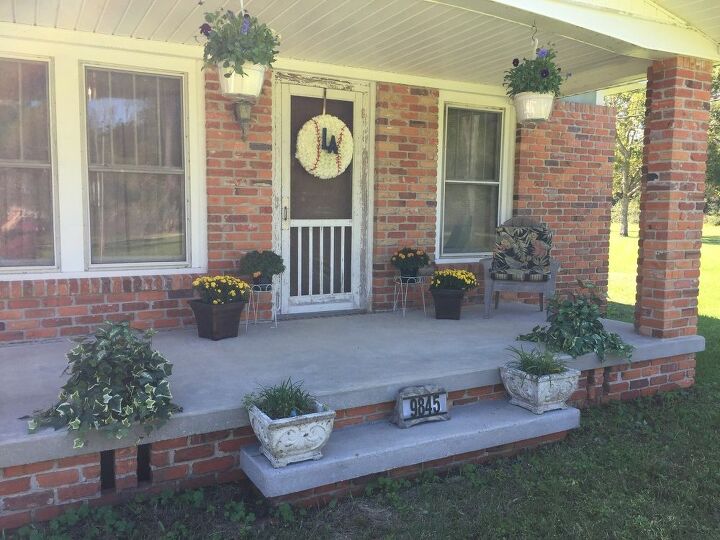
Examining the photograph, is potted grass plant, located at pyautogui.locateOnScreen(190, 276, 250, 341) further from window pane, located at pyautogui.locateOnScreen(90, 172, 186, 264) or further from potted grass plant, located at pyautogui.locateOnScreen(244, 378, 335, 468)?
potted grass plant, located at pyautogui.locateOnScreen(244, 378, 335, 468)

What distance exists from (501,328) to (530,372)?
1348 mm

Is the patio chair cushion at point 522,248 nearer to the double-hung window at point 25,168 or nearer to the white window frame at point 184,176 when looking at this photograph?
the white window frame at point 184,176

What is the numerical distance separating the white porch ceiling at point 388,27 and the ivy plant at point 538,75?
0.53ft

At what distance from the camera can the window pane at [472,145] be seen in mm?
5961

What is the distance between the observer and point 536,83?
4.50 meters

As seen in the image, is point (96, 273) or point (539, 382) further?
point (96, 273)

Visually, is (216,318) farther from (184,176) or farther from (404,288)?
(404,288)

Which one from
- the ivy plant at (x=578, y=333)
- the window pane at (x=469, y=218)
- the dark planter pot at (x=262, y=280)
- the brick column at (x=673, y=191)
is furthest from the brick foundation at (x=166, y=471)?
the window pane at (x=469, y=218)

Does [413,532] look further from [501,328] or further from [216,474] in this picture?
[501,328]

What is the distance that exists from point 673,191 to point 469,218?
2.04m

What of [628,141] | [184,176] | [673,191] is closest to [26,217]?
[184,176]

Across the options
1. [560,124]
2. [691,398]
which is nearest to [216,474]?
[691,398]

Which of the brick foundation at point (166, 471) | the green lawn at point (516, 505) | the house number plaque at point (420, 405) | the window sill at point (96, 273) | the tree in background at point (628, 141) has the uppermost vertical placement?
the tree in background at point (628, 141)

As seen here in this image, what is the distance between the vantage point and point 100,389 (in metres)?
2.65
